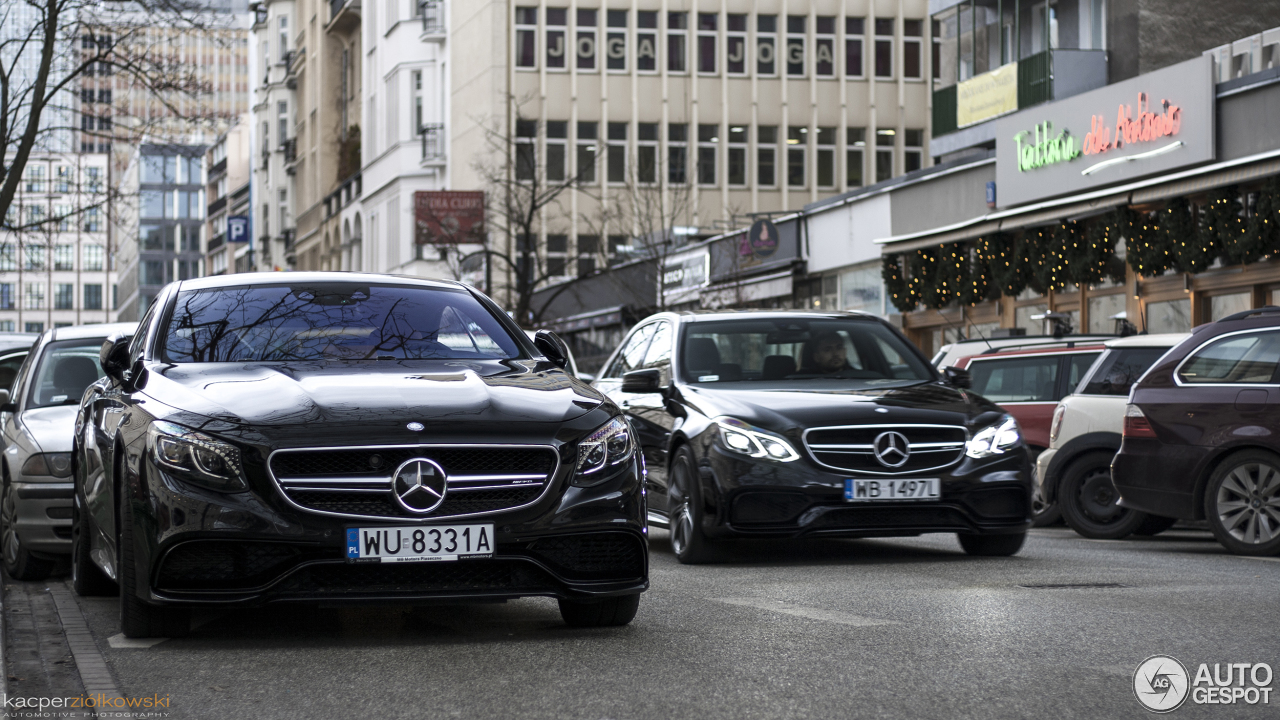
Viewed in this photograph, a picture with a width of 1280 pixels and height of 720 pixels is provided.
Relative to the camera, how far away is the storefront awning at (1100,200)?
23297mm

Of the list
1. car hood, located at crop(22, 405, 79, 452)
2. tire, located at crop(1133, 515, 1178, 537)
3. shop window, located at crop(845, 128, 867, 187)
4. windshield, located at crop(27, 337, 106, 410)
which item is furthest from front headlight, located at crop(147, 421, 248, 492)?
shop window, located at crop(845, 128, 867, 187)

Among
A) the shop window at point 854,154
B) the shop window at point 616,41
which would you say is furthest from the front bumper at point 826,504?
the shop window at point 616,41

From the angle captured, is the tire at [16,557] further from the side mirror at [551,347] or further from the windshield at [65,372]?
the side mirror at [551,347]

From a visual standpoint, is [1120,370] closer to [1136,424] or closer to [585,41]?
[1136,424]

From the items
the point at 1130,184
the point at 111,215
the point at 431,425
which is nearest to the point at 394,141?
the point at 111,215

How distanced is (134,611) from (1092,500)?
8.94m

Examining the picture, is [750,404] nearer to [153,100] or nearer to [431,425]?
[431,425]

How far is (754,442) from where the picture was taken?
1070cm

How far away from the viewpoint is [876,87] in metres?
64.2

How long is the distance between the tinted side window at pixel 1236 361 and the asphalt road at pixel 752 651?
209 centimetres

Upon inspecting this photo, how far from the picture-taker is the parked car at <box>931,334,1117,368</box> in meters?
17.2

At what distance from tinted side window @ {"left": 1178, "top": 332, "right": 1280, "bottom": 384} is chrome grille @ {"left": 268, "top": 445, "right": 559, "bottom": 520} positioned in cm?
632

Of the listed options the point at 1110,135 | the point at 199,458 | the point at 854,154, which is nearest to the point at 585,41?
the point at 854,154

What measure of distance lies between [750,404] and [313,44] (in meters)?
86.9
